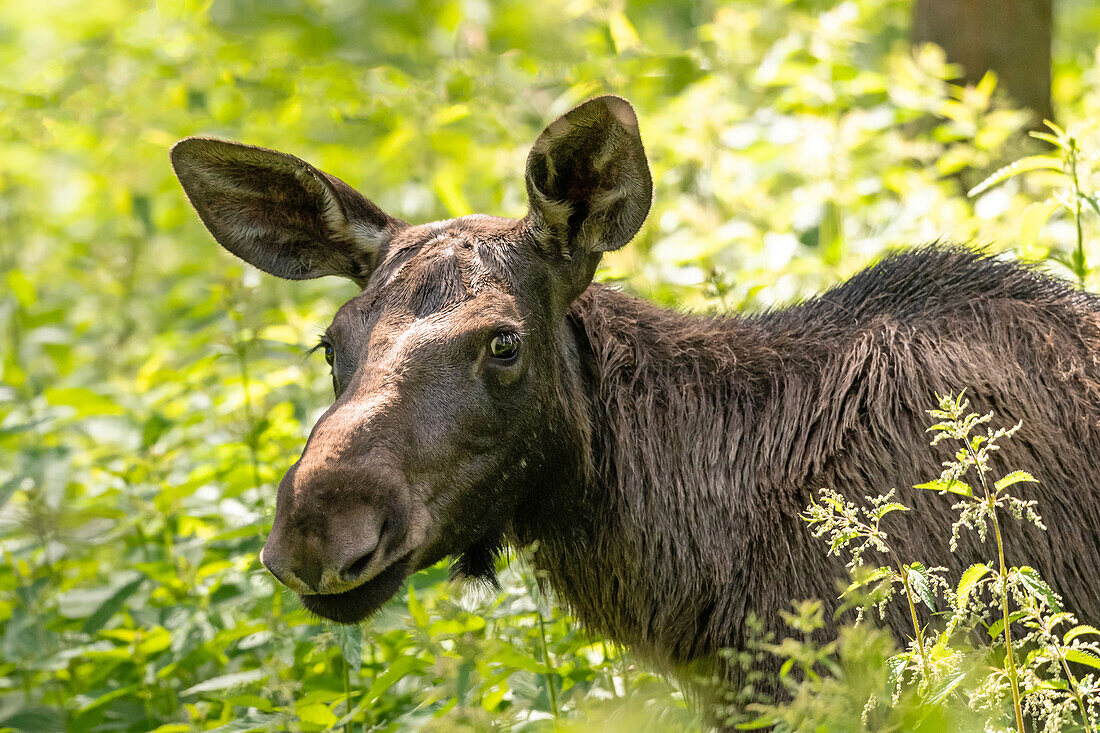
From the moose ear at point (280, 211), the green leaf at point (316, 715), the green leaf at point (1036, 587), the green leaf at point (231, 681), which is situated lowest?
the green leaf at point (1036, 587)

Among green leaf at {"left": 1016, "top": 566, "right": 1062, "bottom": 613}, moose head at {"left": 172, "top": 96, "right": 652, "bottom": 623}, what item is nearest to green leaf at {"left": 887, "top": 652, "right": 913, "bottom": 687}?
green leaf at {"left": 1016, "top": 566, "right": 1062, "bottom": 613}

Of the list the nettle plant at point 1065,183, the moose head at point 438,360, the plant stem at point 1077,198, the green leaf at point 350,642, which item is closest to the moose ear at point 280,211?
the moose head at point 438,360

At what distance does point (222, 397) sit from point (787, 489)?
332 cm

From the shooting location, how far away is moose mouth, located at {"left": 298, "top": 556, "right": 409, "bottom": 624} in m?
3.44

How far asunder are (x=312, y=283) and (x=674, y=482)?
5416 millimetres

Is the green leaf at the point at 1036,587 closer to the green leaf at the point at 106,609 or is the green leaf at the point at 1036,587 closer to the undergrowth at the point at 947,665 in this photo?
the undergrowth at the point at 947,665

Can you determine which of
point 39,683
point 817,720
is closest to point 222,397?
point 39,683

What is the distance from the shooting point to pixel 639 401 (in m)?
4.32

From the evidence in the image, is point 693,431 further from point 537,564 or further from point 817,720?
point 817,720

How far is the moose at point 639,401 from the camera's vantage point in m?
3.77

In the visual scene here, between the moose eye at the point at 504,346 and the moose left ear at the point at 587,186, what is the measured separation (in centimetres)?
49

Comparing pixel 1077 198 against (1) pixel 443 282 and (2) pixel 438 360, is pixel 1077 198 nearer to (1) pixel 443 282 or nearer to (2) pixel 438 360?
(1) pixel 443 282

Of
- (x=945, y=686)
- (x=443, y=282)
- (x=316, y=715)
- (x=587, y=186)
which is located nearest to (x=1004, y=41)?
(x=587, y=186)

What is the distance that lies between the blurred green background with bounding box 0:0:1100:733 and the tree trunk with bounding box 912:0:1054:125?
0.77ft
